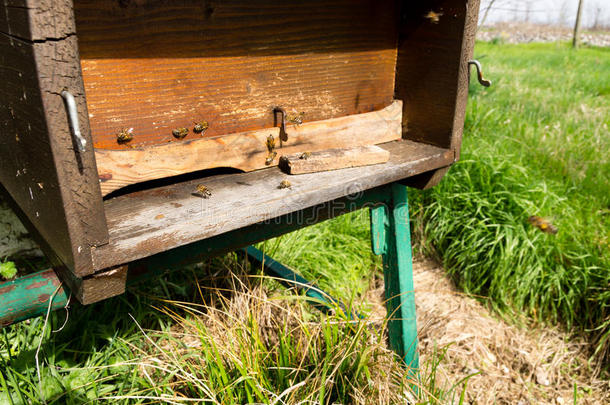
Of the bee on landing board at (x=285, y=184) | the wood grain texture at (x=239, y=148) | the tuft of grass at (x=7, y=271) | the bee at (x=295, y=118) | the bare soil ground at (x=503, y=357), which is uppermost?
the bee at (x=295, y=118)

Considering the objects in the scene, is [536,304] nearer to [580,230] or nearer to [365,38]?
[580,230]

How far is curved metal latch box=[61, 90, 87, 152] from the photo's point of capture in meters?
0.85

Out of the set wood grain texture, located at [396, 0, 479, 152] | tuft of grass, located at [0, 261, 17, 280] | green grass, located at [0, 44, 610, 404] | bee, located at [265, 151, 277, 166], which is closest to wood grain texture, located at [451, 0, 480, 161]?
wood grain texture, located at [396, 0, 479, 152]

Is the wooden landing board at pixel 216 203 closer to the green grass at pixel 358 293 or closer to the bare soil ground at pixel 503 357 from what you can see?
the green grass at pixel 358 293

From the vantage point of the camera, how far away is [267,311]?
233 cm

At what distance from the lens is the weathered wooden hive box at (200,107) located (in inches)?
35.6

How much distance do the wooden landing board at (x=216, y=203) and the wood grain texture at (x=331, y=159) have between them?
0.07 ft

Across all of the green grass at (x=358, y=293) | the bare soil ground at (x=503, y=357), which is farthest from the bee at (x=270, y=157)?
the bare soil ground at (x=503, y=357)

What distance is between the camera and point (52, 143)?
34.1 inches

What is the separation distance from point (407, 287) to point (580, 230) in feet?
6.03

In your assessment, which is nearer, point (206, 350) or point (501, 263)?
point (206, 350)

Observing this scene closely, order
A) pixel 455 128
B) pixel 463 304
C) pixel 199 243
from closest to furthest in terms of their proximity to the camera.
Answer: pixel 199 243 < pixel 455 128 < pixel 463 304

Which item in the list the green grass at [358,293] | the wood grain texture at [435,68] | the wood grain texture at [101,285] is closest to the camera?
the wood grain texture at [101,285]

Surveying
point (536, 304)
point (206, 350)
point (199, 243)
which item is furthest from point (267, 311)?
point (536, 304)
